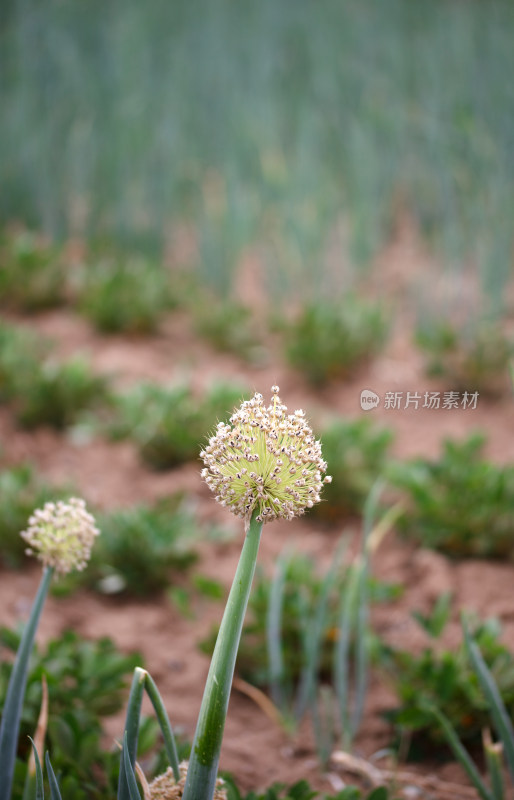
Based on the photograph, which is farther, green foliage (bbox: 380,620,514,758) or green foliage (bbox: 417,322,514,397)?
green foliage (bbox: 417,322,514,397)

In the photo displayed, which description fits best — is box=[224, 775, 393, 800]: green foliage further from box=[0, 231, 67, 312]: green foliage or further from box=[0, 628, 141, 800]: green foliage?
box=[0, 231, 67, 312]: green foliage

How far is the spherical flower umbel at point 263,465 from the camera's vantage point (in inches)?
27.2

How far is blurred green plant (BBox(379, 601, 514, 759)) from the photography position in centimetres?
139

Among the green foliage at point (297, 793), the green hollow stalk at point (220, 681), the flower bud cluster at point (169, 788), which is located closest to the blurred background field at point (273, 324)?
the green foliage at point (297, 793)

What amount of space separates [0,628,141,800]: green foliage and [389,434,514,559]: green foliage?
3.08 feet

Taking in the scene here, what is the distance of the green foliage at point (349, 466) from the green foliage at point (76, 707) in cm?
96

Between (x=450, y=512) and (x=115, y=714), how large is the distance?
3.23ft

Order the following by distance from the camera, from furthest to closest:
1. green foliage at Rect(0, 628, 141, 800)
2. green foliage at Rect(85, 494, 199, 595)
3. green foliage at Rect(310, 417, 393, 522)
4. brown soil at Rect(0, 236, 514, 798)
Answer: green foliage at Rect(310, 417, 393, 522)
green foliage at Rect(85, 494, 199, 595)
brown soil at Rect(0, 236, 514, 798)
green foliage at Rect(0, 628, 141, 800)

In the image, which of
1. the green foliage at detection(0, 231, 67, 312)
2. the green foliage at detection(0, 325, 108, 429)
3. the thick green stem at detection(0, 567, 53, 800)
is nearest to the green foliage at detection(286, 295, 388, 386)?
the green foliage at detection(0, 325, 108, 429)

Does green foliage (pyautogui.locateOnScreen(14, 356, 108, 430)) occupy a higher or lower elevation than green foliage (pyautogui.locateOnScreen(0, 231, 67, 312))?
lower

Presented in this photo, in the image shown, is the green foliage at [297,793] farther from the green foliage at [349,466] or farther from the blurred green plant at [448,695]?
the green foliage at [349,466]

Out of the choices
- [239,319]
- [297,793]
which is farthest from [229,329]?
[297,793]

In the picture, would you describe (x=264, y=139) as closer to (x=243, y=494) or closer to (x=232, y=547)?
(x=232, y=547)

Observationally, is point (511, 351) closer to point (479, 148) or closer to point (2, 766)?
point (479, 148)
